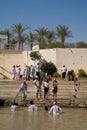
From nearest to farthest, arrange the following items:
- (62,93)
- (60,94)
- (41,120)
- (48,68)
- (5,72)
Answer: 1. (41,120)
2. (60,94)
3. (62,93)
4. (48,68)
5. (5,72)

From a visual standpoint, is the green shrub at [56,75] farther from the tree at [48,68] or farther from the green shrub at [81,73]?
the green shrub at [81,73]

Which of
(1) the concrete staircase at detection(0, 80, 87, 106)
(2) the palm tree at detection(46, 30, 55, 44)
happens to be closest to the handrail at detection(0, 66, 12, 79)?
(2) the palm tree at detection(46, 30, 55, 44)

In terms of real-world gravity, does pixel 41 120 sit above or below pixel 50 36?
below

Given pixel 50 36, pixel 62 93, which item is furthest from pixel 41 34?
pixel 62 93

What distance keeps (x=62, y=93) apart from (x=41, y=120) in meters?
8.18

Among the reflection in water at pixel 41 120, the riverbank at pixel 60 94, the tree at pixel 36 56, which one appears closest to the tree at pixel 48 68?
the tree at pixel 36 56

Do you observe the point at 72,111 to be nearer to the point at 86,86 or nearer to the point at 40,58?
the point at 86,86

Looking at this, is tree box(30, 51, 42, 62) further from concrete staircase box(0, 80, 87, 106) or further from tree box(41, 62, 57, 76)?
concrete staircase box(0, 80, 87, 106)

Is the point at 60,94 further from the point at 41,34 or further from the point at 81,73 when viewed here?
the point at 41,34

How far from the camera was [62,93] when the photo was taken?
27.8 m

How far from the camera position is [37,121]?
19391 mm

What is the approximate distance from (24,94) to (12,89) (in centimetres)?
234

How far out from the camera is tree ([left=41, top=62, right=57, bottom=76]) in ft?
125

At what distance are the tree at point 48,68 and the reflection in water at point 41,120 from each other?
13.9 metres
